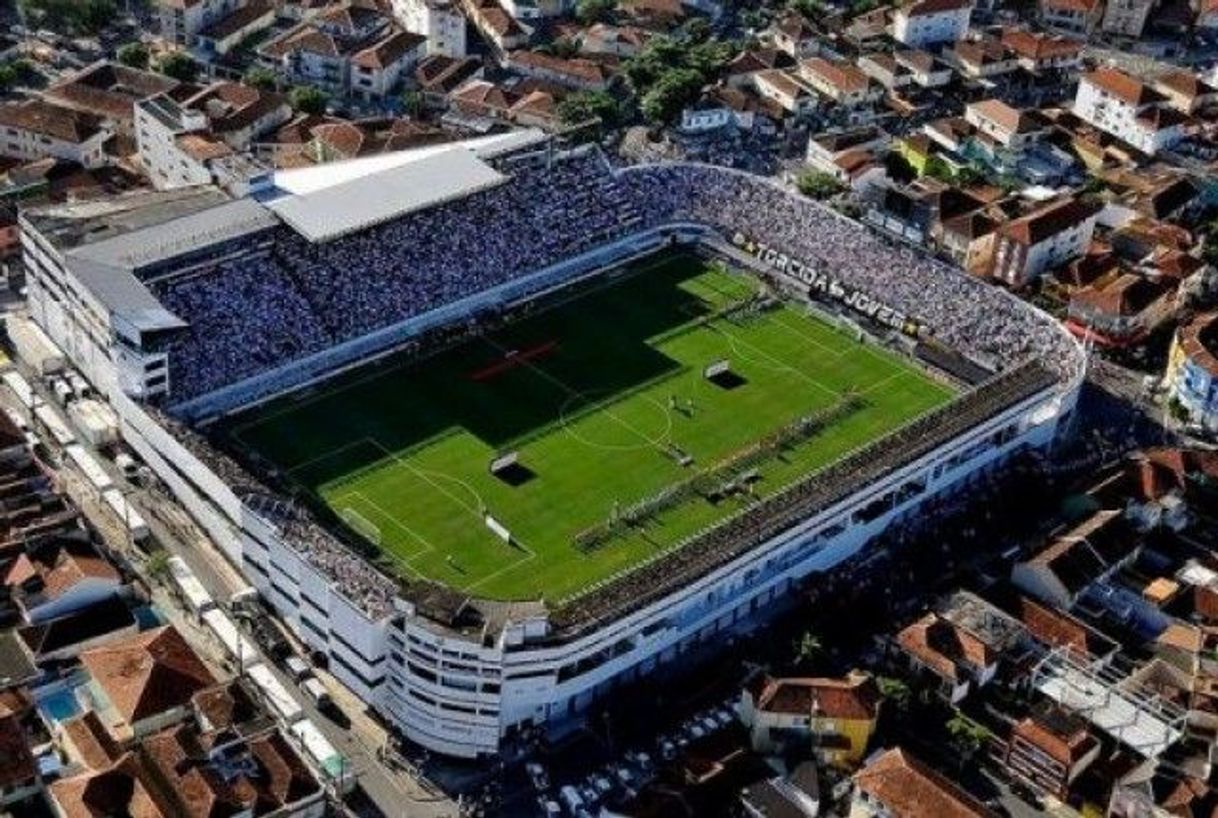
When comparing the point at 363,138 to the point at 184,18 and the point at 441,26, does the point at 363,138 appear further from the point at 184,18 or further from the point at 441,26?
the point at 184,18

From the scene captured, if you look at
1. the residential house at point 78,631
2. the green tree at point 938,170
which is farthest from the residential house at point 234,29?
the residential house at point 78,631

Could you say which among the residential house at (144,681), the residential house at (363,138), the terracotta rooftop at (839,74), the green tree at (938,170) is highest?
the terracotta rooftop at (839,74)

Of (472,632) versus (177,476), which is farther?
(177,476)

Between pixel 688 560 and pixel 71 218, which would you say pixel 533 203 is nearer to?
pixel 71 218

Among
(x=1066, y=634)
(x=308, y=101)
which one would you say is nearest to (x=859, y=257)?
(x=1066, y=634)

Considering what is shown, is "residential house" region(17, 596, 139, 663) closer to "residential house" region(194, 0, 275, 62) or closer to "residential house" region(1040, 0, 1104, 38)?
"residential house" region(194, 0, 275, 62)

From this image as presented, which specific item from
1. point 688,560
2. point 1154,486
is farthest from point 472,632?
point 1154,486

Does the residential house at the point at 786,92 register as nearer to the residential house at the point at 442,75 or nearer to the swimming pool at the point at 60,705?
the residential house at the point at 442,75
